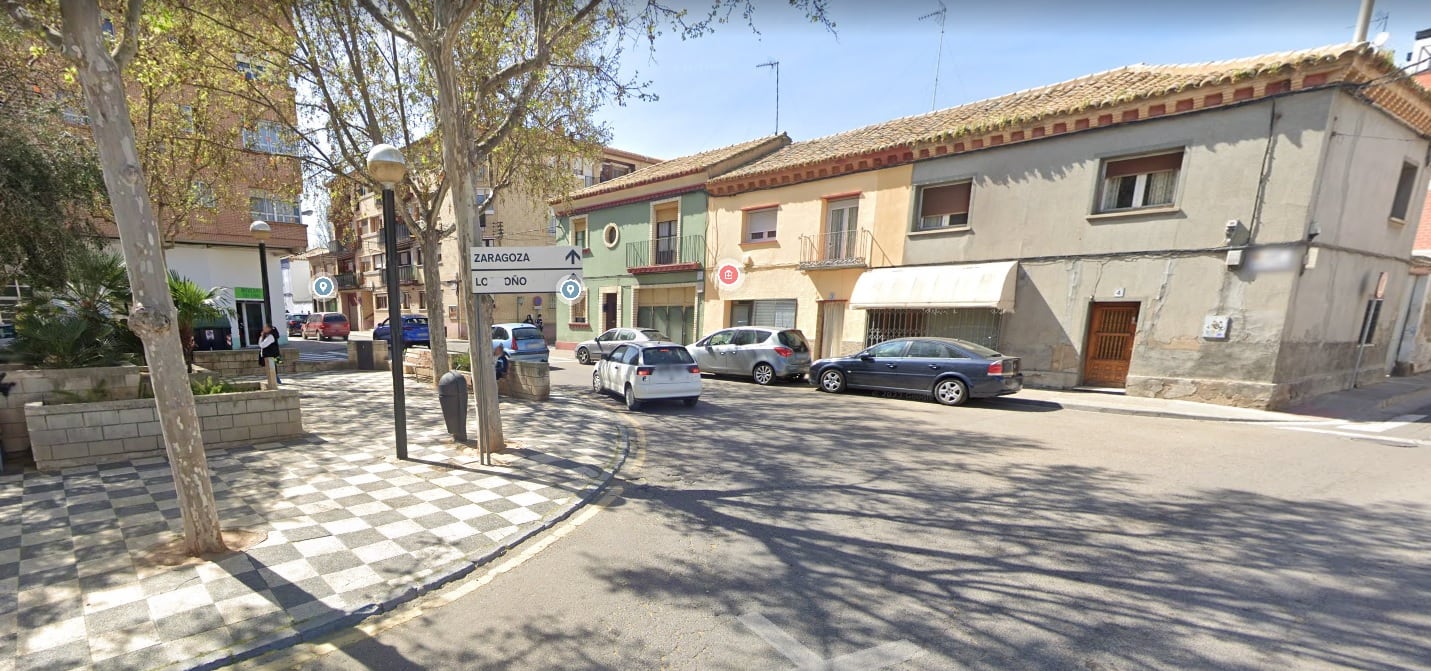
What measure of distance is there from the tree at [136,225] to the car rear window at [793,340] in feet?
A: 35.0

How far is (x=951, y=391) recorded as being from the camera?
993 cm

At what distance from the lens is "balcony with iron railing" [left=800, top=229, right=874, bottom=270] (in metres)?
14.3

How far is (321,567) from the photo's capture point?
3.42m

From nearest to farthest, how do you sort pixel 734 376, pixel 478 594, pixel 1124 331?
pixel 478 594, pixel 1124 331, pixel 734 376

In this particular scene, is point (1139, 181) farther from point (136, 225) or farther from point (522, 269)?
point (136, 225)

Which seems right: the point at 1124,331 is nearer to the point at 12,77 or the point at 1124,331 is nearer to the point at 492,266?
the point at 492,266

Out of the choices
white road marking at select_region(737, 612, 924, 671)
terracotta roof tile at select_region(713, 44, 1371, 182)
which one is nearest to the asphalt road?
→ white road marking at select_region(737, 612, 924, 671)

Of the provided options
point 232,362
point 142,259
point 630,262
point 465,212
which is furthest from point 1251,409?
point 232,362

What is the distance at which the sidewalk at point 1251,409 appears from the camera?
8.83m

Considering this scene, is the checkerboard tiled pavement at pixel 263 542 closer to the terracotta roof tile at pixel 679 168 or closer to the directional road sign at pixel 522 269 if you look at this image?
the directional road sign at pixel 522 269

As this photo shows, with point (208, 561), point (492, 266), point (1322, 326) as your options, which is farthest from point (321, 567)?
point (1322, 326)

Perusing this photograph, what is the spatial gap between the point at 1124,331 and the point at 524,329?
15.0 metres

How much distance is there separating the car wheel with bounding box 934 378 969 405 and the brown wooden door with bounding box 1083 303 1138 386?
12.8ft

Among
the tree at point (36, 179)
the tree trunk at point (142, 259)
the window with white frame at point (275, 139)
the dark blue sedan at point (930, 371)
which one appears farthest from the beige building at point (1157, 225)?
the tree at point (36, 179)
